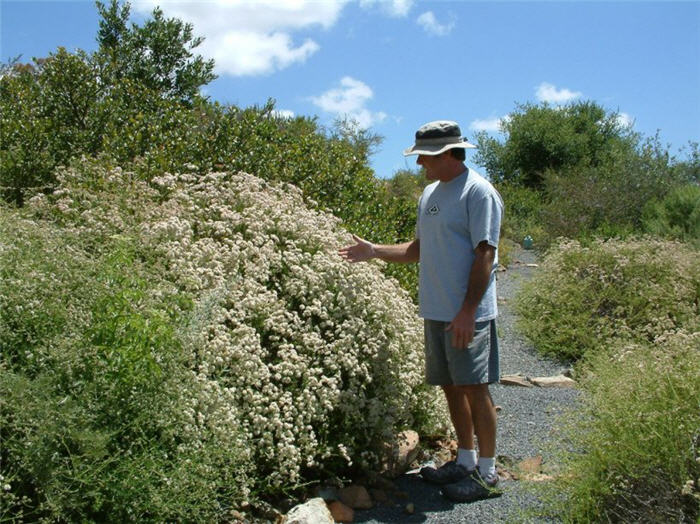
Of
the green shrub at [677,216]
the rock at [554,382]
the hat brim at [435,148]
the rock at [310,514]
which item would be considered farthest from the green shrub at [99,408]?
the green shrub at [677,216]

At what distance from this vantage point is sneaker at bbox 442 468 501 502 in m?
4.42

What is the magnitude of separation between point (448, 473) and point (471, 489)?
22 centimetres

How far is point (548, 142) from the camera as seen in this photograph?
87.0 ft

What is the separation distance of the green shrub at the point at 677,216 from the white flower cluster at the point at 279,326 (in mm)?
8752

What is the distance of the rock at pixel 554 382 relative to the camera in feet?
23.1

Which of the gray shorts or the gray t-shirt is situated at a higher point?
the gray t-shirt

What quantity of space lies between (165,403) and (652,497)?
242cm

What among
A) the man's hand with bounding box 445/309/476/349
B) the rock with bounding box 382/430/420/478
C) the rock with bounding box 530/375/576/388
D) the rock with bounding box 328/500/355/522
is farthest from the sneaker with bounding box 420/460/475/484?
the rock with bounding box 530/375/576/388

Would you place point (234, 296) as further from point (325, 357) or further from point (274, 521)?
point (274, 521)

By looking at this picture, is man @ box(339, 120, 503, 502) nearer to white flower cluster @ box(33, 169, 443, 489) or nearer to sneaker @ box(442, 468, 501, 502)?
sneaker @ box(442, 468, 501, 502)

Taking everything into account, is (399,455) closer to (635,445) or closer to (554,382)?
(635,445)

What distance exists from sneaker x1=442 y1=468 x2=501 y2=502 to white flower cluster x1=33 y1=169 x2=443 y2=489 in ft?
1.64

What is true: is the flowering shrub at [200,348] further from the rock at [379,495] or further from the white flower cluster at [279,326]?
the rock at [379,495]

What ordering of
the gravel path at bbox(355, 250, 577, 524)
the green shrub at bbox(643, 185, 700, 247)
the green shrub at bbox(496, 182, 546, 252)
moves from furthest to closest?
the green shrub at bbox(496, 182, 546, 252) → the green shrub at bbox(643, 185, 700, 247) → the gravel path at bbox(355, 250, 577, 524)
